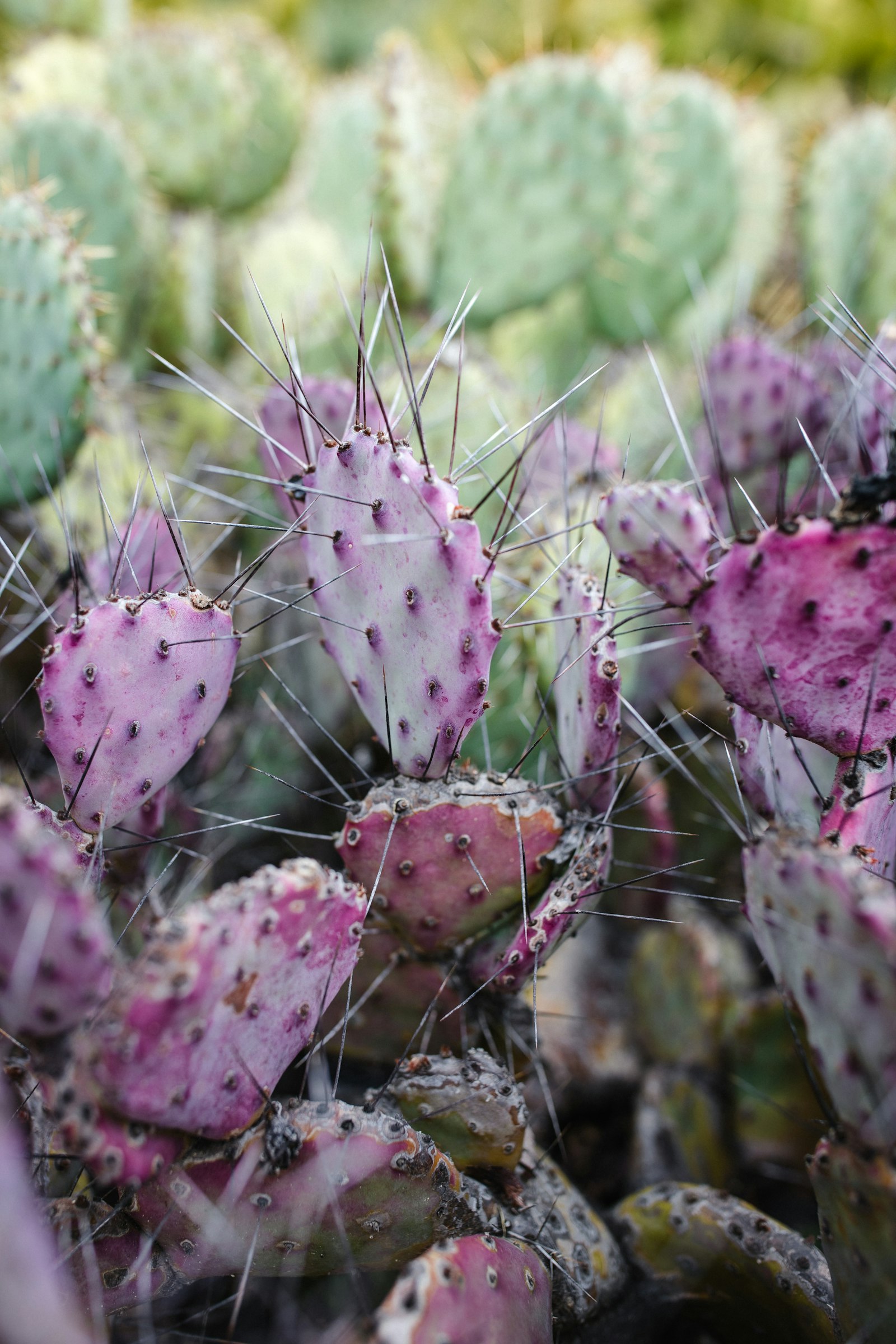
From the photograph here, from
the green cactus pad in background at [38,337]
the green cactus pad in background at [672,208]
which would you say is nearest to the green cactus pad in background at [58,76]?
the green cactus pad in background at [38,337]

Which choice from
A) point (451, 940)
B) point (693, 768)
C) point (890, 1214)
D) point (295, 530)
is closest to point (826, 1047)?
point (890, 1214)

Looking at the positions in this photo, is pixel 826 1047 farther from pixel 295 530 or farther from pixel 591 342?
pixel 591 342

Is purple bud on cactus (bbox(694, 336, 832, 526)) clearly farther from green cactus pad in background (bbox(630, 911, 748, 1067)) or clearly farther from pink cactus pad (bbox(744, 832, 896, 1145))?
pink cactus pad (bbox(744, 832, 896, 1145))

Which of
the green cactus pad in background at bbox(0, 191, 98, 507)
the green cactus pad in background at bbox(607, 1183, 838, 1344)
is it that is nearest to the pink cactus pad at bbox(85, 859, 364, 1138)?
the green cactus pad in background at bbox(607, 1183, 838, 1344)

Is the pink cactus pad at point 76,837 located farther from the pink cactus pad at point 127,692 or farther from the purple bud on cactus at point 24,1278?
the purple bud on cactus at point 24,1278

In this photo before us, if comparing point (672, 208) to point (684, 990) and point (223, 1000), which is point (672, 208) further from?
point (223, 1000)

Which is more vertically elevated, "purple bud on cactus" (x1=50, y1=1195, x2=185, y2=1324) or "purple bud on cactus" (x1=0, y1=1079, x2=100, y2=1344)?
"purple bud on cactus" (x1=0, y1=1079, x2=100, y2=1344)

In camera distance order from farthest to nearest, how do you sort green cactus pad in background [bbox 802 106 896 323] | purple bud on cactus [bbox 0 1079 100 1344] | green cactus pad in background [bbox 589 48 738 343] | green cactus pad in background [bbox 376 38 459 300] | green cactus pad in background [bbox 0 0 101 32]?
1. green cactus pad in background [bbox 0 0 101 32]
2. green cactus pad in background [bbox 589 48 738 343]
3. green cactus pad in background [bbox 802 106 896 323]
4. green cactus pad in background [bbox 376 38 459 300]
5. purple bud on cactus [bbox 0 1079 100 1344]
